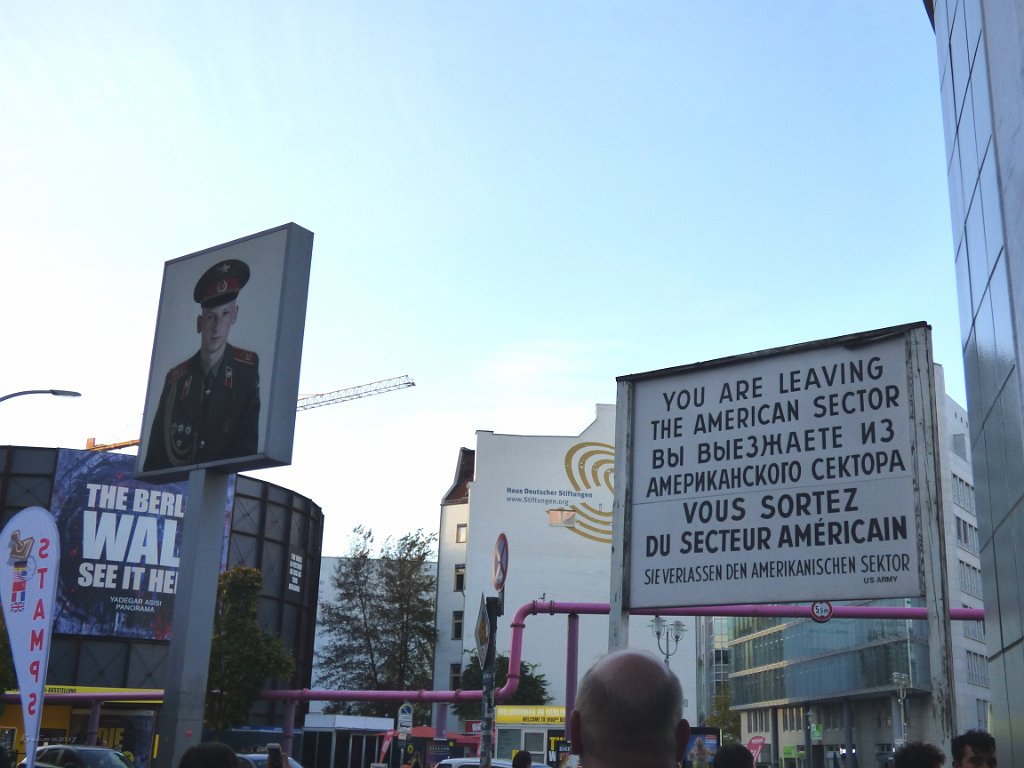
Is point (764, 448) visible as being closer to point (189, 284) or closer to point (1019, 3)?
point (1019, 3)

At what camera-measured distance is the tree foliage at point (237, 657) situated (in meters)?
44.3

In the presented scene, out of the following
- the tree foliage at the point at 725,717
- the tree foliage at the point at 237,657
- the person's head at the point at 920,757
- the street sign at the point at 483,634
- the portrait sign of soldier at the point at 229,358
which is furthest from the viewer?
the tree foliage at the point at 725,717

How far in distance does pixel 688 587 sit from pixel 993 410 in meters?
4.53

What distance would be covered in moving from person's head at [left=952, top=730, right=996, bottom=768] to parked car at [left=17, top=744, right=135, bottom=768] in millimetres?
16293

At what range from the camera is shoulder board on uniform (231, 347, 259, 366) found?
19.6m

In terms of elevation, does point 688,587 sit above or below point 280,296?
below

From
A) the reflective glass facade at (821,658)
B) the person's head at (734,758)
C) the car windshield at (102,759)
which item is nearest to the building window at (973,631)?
the reflective glass facade at (821,658)

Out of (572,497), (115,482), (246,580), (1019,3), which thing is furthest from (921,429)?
(572,497)

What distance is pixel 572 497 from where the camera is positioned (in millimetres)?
75750

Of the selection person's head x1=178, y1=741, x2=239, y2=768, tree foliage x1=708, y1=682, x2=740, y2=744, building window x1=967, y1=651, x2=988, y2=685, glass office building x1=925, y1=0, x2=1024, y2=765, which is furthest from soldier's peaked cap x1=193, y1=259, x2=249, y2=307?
tree foliage x1=708, y1=682, x2=740, y2=744

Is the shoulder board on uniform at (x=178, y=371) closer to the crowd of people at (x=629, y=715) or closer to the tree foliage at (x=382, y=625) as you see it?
the crowd of people at (x=629, y=715)

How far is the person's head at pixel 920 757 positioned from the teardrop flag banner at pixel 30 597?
9.35 meters

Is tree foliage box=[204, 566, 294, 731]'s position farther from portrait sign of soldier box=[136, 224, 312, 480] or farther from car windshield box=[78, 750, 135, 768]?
portrait sign of soldier box=[136, 224, 312, 480]

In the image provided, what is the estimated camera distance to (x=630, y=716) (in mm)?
2229
